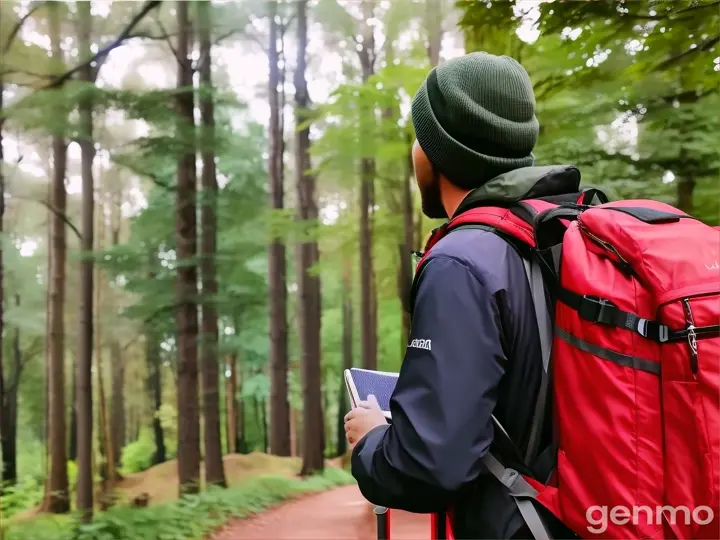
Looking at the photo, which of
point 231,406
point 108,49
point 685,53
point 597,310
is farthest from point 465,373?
point 231,406

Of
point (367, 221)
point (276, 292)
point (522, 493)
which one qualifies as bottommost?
point (522, 493)

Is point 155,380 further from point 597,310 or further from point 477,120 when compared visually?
point 597,310

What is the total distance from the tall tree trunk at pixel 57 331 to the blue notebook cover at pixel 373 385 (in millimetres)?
4065

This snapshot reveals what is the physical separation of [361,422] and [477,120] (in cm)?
65

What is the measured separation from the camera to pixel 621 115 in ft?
11.5

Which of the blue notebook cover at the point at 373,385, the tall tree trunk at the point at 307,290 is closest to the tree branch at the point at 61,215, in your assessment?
the tall tree trunk at the point at 307,290

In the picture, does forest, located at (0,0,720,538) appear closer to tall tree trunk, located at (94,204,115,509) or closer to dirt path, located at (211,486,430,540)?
tall tree trunk, located at (94,204,115,509)

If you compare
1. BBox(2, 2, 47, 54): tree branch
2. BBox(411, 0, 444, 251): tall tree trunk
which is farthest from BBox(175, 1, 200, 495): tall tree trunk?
BBox(411, 0, 444, 251): tall tree trunk

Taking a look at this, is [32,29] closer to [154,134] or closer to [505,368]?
[154,134]

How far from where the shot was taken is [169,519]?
3.86m

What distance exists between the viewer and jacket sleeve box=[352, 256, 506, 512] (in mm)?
748

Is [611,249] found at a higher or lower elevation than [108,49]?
lower

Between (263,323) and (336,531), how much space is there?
233cm

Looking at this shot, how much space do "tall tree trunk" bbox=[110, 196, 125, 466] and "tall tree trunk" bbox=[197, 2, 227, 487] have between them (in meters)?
0.96
